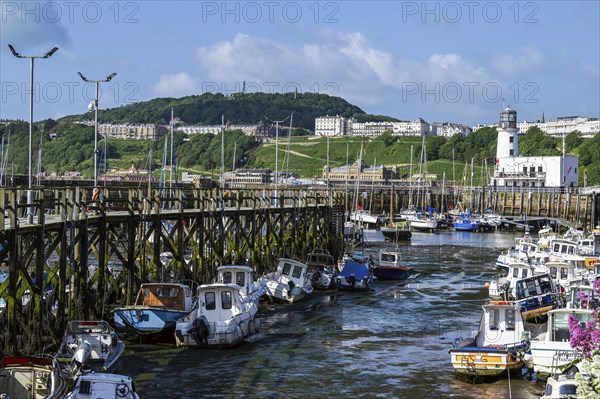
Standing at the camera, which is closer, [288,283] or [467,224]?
[288,283]

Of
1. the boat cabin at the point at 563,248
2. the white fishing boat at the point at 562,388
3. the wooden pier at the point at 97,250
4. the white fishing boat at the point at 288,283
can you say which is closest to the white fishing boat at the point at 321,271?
the wooden pier at the point at 97,250

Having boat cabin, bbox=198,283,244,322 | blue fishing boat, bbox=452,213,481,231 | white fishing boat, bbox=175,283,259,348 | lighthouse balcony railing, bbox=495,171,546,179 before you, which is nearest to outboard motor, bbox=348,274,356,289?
white fishing boat, bbox=175,283,259,348

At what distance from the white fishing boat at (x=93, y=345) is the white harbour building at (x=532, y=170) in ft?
440

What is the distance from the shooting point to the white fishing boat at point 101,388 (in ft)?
83.3

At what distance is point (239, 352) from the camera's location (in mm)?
38438

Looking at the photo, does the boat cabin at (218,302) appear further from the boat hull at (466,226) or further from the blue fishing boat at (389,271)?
the boat hull at (466,226)

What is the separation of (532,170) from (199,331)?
429 ft

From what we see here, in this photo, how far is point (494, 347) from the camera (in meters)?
34.3

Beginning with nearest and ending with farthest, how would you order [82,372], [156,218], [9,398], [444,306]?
[9,398]
[82,372]
[156,218]
[444,306]

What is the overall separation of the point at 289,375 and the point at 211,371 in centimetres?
283

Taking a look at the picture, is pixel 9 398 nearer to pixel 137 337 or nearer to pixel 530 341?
pixel 137 337

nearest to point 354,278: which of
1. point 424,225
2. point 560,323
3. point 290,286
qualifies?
point 290,286

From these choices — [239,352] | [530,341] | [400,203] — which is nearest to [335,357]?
[239,352]

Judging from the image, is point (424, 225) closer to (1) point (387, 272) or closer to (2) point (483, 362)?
(1) point (387, 272)
